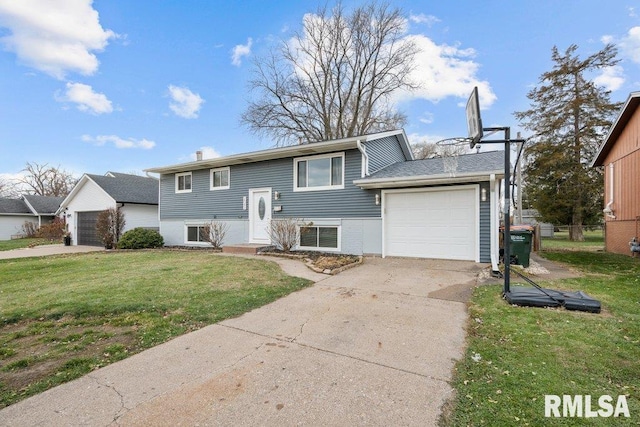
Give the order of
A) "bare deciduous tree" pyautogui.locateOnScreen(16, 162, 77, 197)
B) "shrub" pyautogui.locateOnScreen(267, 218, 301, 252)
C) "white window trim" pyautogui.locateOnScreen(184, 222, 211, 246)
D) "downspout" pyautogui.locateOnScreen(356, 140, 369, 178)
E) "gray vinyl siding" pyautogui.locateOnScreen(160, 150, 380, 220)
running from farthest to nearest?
"bare deciduous tree" pyautogui.locateOnScreen(16, 162, 77, 197) → "white window trim" pyautogui.locateOnScreen(184, 222, 211, 246) → "shrub" pyautogui.locateOnScreen(267, 218, 301, 252) → "gray vinyl siding" pyautogui.locateOnScreen(160, 150, 380, 220) → "downspout" pyautogui.locateOnScreen(356, 140, 369, 178)

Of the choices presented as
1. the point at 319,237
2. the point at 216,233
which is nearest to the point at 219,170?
the point at 216,233

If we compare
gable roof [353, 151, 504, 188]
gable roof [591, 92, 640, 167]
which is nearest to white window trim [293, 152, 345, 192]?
gable roof [353, 151, 504, 188]

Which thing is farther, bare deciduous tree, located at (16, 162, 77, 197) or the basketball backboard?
bare deciduous tree, located at (16, 162, 77, 197)

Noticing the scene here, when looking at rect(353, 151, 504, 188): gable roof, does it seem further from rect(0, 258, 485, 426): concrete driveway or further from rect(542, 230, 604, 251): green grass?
rect(542, 230, 604, 251): green grass

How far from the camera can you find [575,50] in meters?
18.6

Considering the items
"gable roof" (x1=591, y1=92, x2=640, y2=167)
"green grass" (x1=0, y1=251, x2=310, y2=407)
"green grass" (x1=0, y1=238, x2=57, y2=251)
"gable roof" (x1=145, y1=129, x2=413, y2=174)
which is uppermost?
"gable roof" (x1=591, y1=92, x2=640, y2=167)

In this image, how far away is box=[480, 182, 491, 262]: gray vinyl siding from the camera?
7996 mm

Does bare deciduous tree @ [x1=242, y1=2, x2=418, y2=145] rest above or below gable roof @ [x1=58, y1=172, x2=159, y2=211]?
above

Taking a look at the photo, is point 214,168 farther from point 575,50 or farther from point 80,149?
point 575,50

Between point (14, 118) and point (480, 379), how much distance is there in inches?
954

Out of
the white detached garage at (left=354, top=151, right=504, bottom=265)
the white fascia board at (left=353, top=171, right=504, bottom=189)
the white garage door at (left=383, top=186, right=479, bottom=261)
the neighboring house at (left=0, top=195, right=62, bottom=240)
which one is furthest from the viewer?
the neighboring house at (left=0, top=195, right=62, bottom=240)

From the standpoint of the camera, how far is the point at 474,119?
16.7 ft

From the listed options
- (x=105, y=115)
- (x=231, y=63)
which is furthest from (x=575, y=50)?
(x=105, y=115)

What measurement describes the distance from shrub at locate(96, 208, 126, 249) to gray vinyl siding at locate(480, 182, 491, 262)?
16.2m
